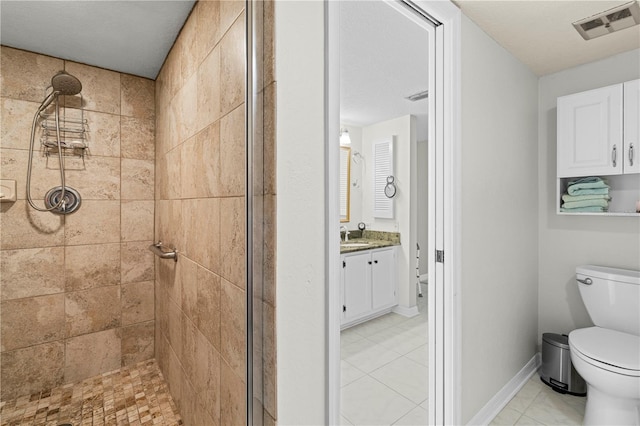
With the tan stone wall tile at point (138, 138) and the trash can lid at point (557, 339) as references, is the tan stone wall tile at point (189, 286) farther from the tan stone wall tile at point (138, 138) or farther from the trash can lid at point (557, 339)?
the trash can lid at point (557, 339)

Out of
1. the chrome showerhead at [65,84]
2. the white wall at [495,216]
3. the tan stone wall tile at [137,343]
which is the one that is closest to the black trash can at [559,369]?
the white wall at [495,216]

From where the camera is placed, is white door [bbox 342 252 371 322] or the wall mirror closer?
white door [bbox 342 252 371 322]

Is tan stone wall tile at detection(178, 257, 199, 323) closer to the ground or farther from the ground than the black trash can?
farther from the ground

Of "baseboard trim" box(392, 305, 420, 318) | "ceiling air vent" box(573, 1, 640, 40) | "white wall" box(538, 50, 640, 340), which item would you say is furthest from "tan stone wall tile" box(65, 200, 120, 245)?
"baseboard trim" box(392, 305, 420, 318)

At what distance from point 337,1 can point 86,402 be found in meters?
1.16

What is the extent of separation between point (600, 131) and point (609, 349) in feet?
4.05

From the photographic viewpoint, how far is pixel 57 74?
568mm

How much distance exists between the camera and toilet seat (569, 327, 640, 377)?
1.42 meters

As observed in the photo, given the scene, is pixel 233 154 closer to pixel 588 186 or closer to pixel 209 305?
pixel 209 305

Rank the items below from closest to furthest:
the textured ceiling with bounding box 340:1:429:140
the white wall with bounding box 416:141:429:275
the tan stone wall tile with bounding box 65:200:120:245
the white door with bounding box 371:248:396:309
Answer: the tan stone wall tile with bounding box 65:200:120:245, the textured ceiling with bounding box 340:1:429:140, the white door with bounding box 371:248:396:309, the white wall with bounding box 416:141:429:275

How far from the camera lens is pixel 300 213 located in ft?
2.67

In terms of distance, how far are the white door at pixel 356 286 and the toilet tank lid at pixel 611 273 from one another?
1.66 meters

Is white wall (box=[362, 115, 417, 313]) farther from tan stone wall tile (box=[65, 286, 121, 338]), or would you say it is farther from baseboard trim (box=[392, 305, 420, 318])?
tan stone wall tile (box=[65, 286, 121, 338])

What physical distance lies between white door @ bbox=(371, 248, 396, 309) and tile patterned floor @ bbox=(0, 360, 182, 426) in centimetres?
259
